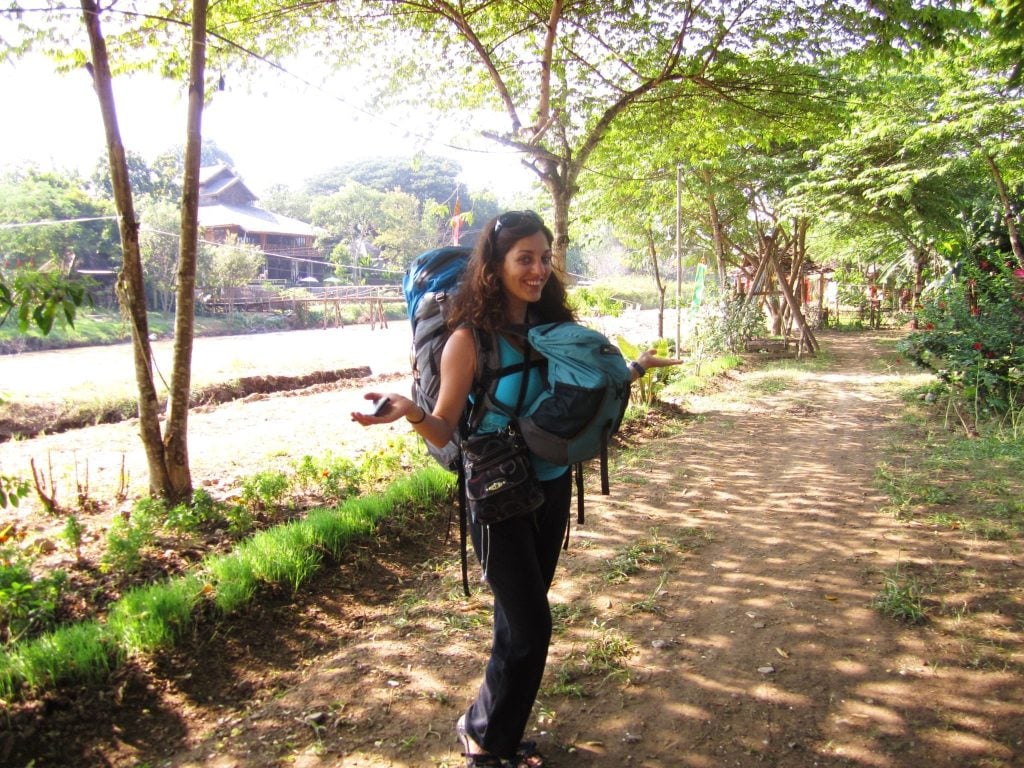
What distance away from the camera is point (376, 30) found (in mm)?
6641

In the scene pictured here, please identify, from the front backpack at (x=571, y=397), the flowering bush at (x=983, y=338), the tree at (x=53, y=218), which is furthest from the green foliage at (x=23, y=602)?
the tree at (x=53, y=218)

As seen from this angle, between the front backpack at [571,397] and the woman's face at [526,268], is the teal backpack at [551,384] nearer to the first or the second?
the front backpack at [571,397]

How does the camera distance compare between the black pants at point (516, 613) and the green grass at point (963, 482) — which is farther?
the green grass at point (963, 482)

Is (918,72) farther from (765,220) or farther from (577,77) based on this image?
(765,220)

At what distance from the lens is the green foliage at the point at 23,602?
3.16 m

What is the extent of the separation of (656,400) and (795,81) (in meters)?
3.52

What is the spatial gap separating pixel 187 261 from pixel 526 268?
3271 millimetres

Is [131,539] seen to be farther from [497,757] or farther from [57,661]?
[497,757]

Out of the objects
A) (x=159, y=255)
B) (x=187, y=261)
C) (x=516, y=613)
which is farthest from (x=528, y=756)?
(x=159, y=255)

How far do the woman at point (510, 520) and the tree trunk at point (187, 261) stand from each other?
2994mm

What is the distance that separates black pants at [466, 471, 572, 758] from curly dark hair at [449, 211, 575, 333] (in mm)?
514

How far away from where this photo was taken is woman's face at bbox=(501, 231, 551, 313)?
2.03 m

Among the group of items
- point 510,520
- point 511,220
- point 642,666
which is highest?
point 511,220

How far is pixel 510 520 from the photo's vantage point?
6.37ft
